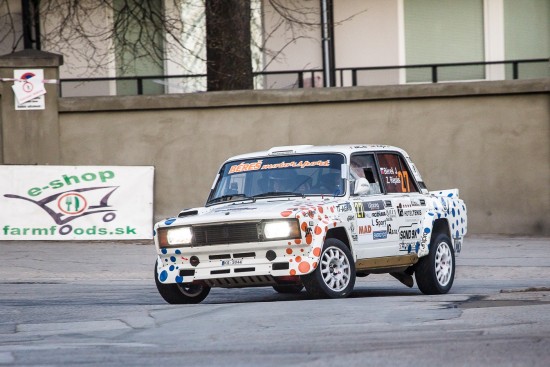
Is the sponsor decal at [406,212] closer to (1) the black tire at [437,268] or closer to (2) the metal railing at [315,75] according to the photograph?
(1) the black tire at [437,268]

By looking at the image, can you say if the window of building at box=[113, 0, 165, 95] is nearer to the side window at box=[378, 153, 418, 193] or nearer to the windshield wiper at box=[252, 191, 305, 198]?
the side window at box=[378, 153, 418, 193]

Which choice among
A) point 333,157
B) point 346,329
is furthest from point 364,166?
point 346,329

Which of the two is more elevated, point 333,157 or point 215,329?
point 333,157

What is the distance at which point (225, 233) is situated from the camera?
11.8 metres

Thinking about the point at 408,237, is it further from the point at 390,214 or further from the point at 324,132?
the point at 324,132

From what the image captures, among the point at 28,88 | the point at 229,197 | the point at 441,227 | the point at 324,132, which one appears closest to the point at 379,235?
the point at 441,227

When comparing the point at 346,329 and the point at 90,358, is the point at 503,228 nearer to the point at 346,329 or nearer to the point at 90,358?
the point at 346,329

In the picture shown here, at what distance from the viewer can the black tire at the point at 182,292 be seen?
1231cm

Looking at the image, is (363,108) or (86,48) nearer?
(363,108)

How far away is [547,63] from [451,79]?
2.04 metres

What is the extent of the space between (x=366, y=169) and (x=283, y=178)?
3.14 ft

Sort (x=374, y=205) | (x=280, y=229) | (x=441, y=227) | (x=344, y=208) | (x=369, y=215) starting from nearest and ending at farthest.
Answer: (x=280, y=229) → (x=344, y=208) → (x=369, y=215) → (x=374, y=205) → (x=441, y=227)

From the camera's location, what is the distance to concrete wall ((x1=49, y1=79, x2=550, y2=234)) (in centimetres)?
2297

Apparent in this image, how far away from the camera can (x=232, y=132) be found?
914 inches
